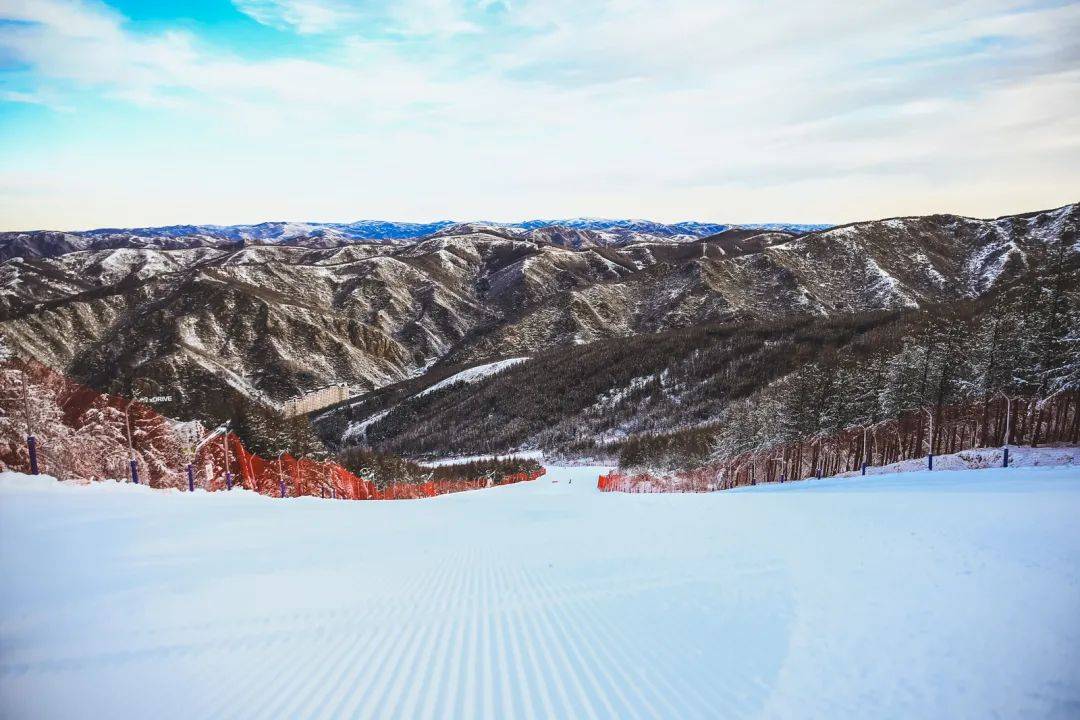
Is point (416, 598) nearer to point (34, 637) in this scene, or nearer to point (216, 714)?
point (216, 714)

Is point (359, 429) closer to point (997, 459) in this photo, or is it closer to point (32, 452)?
point (32, 452)

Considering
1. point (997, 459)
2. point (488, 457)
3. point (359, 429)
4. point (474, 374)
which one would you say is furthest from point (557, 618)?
point (474, 374)

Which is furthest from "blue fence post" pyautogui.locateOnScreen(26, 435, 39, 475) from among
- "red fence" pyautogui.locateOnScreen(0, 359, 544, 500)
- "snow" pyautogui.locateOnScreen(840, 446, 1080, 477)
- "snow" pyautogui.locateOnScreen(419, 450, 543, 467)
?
"snow" pyautogui.locateOnScreen(419, 450, 543, 467)

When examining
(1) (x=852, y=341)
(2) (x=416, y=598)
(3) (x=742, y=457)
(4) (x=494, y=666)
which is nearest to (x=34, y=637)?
(2) (x=416, y=598)

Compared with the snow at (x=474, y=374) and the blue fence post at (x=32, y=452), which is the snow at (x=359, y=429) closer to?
the snow at (x=474, y=374)

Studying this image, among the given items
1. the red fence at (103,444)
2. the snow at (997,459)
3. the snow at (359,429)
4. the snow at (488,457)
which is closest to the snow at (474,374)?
the snow at (359,429)

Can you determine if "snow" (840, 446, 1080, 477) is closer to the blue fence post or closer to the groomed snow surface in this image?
the groomed snow surface

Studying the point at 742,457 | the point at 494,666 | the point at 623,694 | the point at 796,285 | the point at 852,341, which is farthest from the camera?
the point at 796,285

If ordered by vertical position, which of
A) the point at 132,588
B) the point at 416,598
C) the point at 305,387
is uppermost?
the point at 132,588
